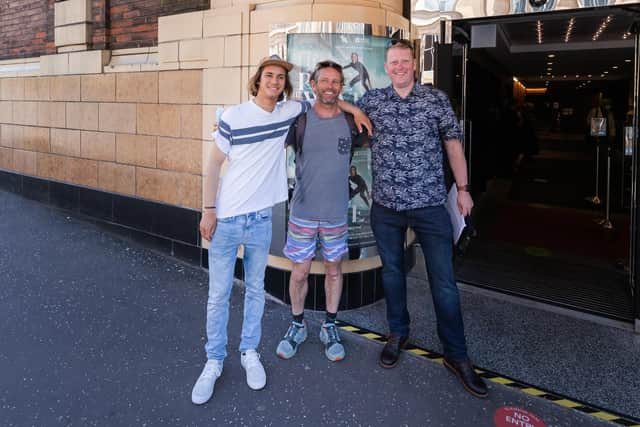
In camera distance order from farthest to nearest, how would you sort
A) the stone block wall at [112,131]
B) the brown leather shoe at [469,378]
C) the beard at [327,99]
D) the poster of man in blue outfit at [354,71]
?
1. the stone block wall at [112,131]
2. the poster of man in blue outfit at [354,71]
3. the beard at [327,99]
4. the brown leather shoe at [469,378]

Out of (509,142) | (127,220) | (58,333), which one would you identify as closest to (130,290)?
(58,333)

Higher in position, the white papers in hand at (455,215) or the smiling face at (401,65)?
the smiling face at (401,65)

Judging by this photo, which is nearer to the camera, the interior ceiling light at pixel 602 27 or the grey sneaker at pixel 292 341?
the grey sneaker at pixel 292 341

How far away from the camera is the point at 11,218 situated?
7277 millimetres

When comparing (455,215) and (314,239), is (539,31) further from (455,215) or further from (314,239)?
(314,239)

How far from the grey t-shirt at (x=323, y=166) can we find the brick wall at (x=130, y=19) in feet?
9.40

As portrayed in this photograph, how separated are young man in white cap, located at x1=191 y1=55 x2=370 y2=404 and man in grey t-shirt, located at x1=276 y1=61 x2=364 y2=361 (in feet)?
0.68

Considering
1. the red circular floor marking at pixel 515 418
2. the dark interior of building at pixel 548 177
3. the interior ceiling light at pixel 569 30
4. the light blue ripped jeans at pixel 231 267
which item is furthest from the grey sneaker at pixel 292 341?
the interior ceiling light at pixel 569 30

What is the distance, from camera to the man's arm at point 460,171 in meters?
3.21

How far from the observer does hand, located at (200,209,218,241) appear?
118 inches

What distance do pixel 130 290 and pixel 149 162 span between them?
181cm

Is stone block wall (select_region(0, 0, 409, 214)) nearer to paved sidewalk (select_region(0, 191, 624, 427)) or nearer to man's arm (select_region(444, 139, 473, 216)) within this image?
paved sidewalk (select_region(0, 191, 624, 427))

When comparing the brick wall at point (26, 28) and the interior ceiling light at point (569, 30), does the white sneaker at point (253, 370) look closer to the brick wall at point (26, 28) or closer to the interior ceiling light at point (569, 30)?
the brick wall at point (26, 28)

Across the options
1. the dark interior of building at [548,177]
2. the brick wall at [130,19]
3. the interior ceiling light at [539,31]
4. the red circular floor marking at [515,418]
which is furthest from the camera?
the interior ceiling light at [539,31]
